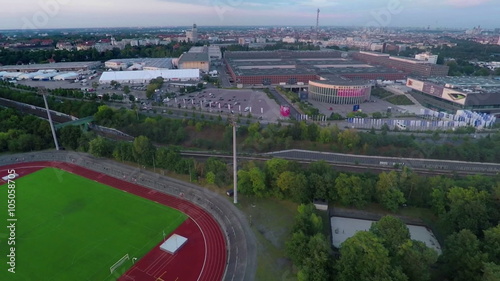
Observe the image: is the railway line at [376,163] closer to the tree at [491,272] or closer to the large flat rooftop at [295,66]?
the tree at [491,272]

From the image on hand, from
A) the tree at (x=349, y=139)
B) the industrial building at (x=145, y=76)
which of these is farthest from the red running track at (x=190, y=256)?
the industrial building at (x=145, y=76)

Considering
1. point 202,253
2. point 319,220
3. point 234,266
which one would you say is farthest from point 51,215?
point 319,220

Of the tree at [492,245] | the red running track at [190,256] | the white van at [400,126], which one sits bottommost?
the red running track at [190,256]

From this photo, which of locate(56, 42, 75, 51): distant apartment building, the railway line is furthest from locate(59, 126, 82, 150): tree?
locate(56, 42, 75, 51): distant apartment building

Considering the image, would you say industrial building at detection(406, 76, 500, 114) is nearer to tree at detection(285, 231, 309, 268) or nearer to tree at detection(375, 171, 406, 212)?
tree at detection(375, 171, 406, 212)

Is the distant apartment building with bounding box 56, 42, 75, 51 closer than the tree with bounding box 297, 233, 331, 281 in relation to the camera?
No

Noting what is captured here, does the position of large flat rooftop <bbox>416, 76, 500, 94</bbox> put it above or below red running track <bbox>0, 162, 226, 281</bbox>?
above
